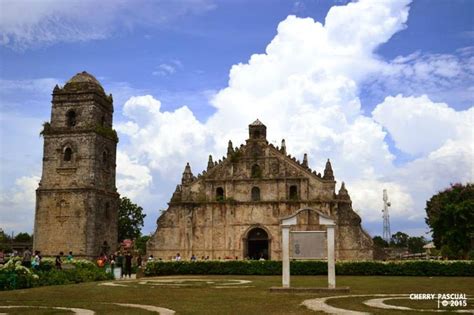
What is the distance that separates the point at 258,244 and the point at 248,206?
154 inches

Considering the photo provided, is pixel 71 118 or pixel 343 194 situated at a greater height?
pixel 71 118

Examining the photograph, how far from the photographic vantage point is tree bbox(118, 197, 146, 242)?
80.6 meters

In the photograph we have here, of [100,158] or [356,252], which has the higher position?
[100,158]

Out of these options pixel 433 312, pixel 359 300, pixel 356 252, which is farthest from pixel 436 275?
pixel 433 312

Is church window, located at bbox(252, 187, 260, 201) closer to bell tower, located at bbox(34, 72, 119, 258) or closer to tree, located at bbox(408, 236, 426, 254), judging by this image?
bell tower, located at bbox(34, 72, 119, 258)

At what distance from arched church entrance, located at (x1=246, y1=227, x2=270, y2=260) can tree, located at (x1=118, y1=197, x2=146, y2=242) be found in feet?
116

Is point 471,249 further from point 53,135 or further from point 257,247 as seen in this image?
point 53,135

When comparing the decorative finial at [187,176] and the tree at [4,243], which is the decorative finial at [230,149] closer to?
the decorative finial at [187,176]

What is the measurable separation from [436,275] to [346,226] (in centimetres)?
1107

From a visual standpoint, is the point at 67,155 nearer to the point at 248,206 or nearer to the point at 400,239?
the point at 248,206

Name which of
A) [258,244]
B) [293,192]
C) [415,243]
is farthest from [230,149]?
[415,243]

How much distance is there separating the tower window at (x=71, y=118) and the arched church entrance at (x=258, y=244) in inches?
799

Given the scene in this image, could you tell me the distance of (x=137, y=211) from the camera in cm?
8300

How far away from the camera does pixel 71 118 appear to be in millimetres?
53219
